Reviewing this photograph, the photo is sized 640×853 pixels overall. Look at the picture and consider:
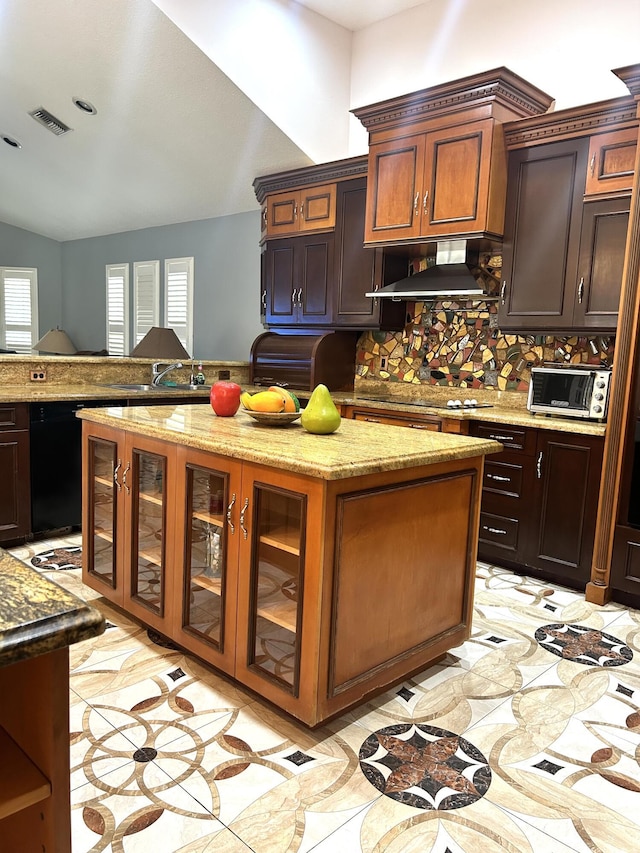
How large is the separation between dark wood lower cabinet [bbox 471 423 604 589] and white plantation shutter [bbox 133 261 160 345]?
503 cm

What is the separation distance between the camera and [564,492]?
3.38m

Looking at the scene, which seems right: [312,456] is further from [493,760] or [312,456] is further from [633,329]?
[633,329]

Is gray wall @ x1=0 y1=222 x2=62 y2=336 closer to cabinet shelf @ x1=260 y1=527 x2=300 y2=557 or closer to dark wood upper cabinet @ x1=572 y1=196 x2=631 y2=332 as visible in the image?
dark wood upper cabinet @ x1=572 y1=196 x2=631 y2=332

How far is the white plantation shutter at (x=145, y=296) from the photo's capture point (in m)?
7.55

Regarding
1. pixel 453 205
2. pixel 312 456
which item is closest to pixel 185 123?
pixel 453 205

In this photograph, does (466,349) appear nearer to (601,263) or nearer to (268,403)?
(601,263)

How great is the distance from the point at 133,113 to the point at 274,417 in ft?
12.8

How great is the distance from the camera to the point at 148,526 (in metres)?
2.53

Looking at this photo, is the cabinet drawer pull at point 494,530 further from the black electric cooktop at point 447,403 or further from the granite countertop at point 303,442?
the granite countertop at point 303,442

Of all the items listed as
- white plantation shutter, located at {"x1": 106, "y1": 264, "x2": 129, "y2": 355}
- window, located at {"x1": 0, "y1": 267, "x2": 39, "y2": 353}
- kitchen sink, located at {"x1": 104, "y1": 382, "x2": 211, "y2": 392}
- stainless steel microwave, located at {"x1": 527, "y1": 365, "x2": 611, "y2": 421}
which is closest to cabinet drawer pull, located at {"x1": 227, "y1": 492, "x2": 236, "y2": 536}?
stainless steel microwave, located at {"x1": 527, "y1": 365, "x2": 611, "y2": 421}

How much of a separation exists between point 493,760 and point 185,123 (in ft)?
16.3

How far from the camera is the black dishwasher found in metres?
3.71

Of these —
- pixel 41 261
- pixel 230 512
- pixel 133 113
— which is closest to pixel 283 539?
pixel 230 512

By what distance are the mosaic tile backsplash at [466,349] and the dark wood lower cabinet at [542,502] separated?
2.32 feet
